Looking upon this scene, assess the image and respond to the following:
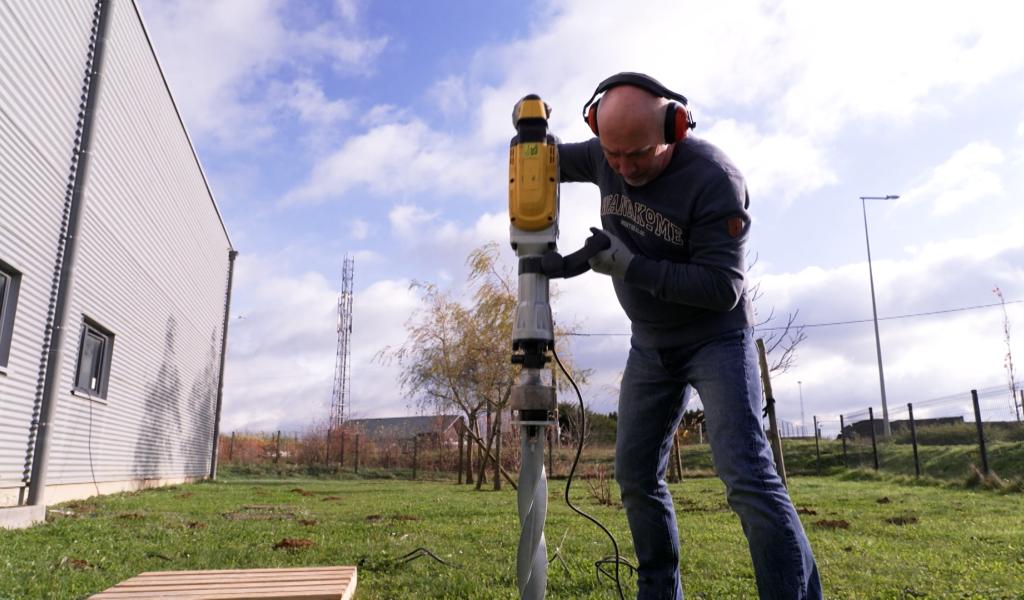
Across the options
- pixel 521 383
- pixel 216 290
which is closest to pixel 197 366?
pixel 216 290

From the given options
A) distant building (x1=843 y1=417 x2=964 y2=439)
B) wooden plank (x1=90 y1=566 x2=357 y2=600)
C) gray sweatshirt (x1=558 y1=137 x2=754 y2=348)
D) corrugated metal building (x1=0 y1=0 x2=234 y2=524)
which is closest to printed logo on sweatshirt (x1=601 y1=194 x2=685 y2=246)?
gray sweatshirt (x1=558 y1=137 x2=754 y2=348)

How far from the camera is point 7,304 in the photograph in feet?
26.6

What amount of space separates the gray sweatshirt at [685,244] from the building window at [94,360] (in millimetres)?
11166

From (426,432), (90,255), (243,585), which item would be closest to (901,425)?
(426,432)

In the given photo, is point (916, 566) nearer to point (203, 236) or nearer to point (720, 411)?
point (720, 411)

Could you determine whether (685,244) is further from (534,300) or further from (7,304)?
(7,304)

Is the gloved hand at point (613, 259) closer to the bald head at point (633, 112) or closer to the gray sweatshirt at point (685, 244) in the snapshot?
the gray sweatshirt at point (685, 244)

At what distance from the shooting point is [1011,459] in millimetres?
14688

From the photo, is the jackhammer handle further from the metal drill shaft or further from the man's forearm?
the metal drill shaft

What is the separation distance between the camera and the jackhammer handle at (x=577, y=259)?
221 centimetres

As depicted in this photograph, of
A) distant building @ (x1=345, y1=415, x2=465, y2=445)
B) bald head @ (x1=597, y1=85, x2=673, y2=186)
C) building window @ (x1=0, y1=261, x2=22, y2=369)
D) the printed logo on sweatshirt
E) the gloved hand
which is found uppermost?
building window @ (x1=0, y1=261, x2=22, y2=369)

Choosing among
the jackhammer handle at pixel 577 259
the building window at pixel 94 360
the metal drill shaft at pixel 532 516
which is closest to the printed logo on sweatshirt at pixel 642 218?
the jackhammer handle at pixel 577 259

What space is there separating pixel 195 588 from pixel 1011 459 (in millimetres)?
17125

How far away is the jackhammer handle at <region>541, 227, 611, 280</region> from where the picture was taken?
221 cm
